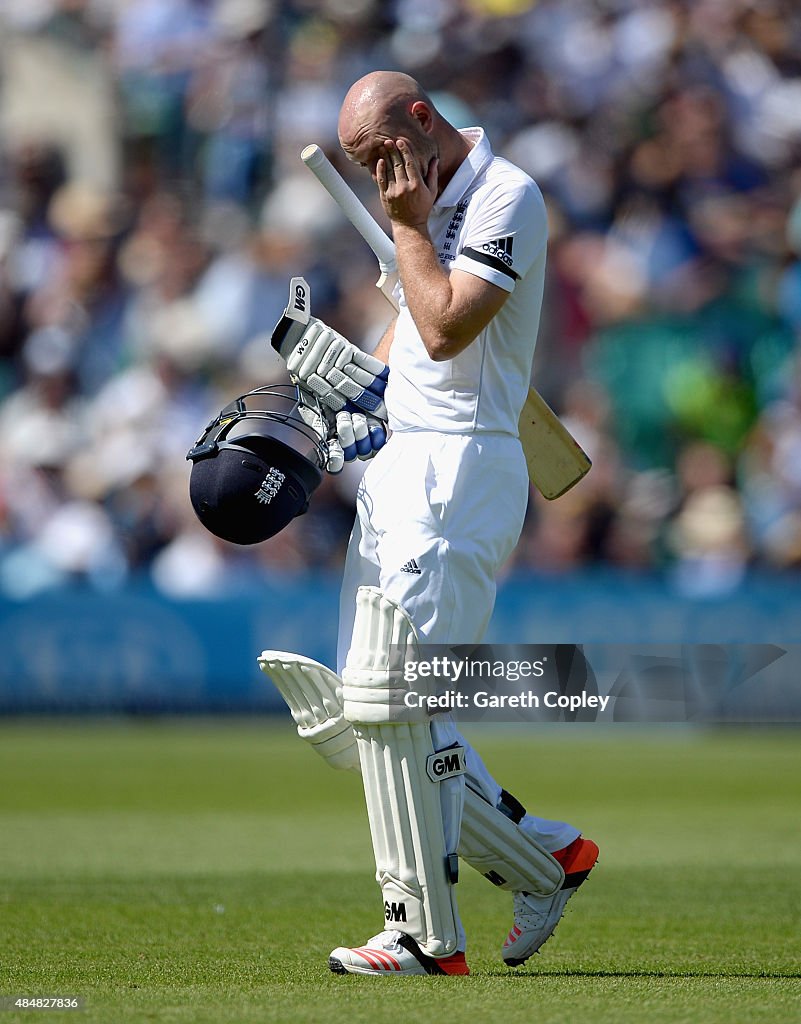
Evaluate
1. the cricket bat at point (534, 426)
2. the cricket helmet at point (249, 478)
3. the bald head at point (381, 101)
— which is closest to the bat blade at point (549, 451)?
the cricket bat at point (534, 426)

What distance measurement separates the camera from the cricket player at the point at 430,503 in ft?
13.8

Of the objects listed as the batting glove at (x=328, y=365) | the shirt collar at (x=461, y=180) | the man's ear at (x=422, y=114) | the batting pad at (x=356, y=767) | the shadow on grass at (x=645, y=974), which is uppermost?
the man's ear at (x=422, y=114)

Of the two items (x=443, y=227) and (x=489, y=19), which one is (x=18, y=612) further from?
(x=443, y=227)

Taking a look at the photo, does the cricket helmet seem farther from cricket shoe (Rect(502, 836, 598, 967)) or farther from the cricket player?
cricket shoe (Rect(502, 836, 598, 967))

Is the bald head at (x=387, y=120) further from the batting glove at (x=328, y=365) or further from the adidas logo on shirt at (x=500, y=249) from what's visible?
the batting glove at (x=328, y=365)

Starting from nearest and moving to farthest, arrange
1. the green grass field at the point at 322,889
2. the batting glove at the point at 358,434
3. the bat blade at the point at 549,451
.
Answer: the green grass field at the point at 322,889 < the batting glove at the point at 358,434 < the bat blade at the point at 549,451

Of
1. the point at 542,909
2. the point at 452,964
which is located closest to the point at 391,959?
the point at 452,964

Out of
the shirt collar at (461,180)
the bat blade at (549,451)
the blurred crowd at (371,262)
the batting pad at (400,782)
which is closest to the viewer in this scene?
the batting pad at (400,782)

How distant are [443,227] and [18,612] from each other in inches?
358

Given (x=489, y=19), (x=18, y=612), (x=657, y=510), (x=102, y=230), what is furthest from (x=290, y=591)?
(x=489, y=19)

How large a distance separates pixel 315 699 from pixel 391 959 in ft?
2.20

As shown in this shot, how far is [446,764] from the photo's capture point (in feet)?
Result: 14.1

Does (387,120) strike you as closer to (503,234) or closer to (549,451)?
(503,234)

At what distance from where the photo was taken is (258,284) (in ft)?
47.9
